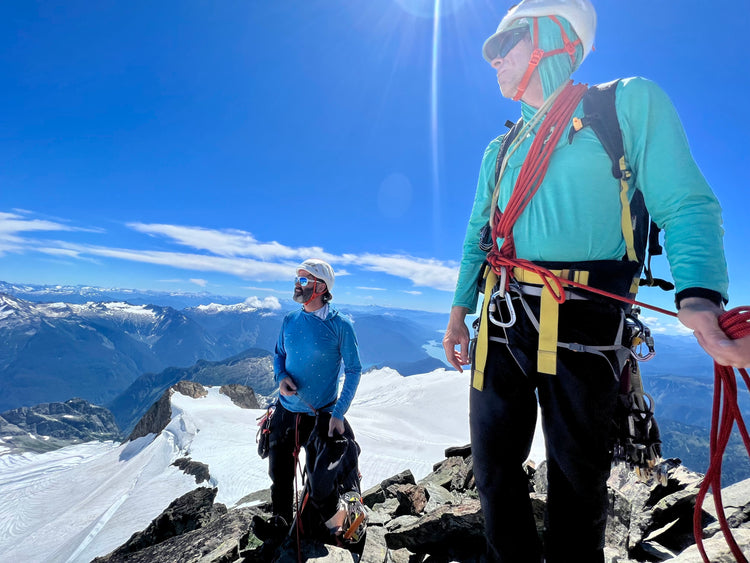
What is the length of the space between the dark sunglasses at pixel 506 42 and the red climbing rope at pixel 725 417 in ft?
7.77

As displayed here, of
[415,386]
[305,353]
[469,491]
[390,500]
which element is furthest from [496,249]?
[415,386]

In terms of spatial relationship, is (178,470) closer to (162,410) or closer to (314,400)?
(162,410)

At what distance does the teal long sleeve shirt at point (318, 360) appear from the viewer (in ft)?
16.6

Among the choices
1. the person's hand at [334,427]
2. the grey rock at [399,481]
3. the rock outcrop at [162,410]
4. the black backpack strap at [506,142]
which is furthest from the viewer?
the rock outcrop at [162,410]

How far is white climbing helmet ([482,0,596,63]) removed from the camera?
8.07ft

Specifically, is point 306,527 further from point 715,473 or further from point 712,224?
point 712,224

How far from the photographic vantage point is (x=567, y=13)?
2443mm

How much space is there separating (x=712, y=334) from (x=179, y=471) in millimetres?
32068

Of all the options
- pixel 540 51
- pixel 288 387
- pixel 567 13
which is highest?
pixel 567 13

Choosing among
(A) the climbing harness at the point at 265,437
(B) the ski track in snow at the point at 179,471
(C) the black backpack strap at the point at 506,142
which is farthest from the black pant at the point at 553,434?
(B) the ski track in snow at the point at 179,471

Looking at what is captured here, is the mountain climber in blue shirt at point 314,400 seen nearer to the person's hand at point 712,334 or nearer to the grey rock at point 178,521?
the person's hand at point 712,334

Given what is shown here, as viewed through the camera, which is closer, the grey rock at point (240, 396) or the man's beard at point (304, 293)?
the man's beard at point (304, 293)

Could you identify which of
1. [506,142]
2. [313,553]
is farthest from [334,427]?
[506,142]

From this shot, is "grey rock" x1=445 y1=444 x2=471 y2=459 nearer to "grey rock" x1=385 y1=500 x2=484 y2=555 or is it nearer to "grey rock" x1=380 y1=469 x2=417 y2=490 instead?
"grey rock" x1=380 y1=469 x2=417 y2=490
